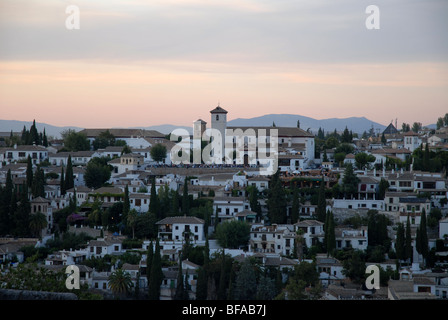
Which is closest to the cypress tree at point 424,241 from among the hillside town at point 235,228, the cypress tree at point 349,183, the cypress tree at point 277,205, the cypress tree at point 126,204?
the hillside town at point 235,228

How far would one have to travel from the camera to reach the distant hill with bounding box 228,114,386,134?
69569 mm

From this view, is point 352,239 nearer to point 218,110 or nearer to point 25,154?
point 218,110

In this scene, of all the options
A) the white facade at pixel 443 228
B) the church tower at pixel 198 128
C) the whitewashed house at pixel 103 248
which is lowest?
the whitewashed house at pixel 103 248

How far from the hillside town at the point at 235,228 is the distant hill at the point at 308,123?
80.5 ft

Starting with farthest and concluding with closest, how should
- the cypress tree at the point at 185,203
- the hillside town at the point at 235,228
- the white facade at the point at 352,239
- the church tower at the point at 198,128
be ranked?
the church tower at the point at 198,128 < the cypress tree at the point at 185,203 < the white facade at the point at 352,239 < the hillside town at the point at 235,228

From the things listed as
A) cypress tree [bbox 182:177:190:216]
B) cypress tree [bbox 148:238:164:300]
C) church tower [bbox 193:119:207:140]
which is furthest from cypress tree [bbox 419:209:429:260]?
church tower [bbox 193:119:207:140]

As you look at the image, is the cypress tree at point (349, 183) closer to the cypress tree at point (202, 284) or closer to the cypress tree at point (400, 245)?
the cypress tree at point (400, 245)

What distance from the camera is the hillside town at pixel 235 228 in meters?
19.9

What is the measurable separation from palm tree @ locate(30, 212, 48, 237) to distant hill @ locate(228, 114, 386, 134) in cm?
2983

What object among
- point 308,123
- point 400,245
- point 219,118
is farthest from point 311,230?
point 308,123

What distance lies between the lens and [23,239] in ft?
78.9

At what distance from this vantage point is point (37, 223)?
2466 centimetres
